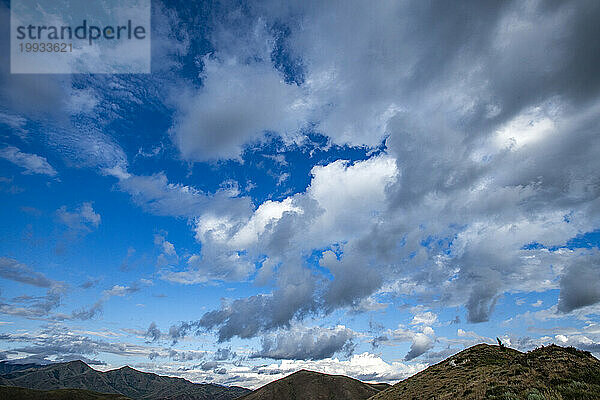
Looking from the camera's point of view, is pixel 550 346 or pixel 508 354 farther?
pixel 508 354

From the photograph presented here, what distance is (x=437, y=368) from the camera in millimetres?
68062

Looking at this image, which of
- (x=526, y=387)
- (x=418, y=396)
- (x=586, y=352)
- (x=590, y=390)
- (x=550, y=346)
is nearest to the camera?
(x=590, y=390)

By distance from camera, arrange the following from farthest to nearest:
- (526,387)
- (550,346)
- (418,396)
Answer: (418,396) < (550,346) < (526,387)

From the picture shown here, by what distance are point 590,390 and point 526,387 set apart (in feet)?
16.2

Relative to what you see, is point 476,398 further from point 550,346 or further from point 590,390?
point 550,346

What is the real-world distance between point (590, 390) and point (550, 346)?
2147cm

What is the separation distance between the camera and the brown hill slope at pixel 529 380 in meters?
30.0

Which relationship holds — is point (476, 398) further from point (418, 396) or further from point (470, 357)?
point (470, 357)

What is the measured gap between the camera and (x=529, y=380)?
34.4m

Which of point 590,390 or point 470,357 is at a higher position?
point 470,357

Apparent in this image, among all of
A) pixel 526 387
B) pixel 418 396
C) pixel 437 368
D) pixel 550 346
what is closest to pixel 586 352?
pixel 550 346

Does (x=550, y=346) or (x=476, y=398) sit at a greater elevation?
(x=550, y=346)

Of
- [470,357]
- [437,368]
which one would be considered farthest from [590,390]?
[437,368]

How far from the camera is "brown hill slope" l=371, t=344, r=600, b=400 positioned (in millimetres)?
30000
